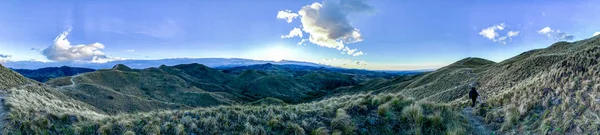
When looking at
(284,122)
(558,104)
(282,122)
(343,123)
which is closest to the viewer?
(343,123)

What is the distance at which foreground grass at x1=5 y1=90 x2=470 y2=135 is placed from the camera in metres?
10.6

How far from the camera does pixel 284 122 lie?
11.1 m

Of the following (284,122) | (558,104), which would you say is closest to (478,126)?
(558,104)

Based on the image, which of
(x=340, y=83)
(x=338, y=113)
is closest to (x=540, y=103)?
(x=338, y=113)

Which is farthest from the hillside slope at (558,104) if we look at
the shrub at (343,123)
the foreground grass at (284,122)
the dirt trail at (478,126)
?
the shrub at (343,123)

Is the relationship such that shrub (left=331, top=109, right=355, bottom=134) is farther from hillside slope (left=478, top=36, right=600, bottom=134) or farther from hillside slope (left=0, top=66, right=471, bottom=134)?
hillside slope (left=478, top=36, right=600, bottom=134)

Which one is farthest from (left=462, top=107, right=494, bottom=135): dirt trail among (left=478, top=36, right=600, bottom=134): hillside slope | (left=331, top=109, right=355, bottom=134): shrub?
(left=331, top=109, right=355, bottom=134): shrub

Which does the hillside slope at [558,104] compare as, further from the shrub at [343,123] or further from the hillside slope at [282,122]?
the shrub at [343,123]

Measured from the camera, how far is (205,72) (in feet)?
496

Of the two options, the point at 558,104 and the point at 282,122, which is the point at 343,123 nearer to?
the point at 282,122

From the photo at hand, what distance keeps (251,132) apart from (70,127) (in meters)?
7.25

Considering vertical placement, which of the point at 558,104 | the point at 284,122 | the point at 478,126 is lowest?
the point at 478,126

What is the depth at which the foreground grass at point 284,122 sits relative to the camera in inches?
416

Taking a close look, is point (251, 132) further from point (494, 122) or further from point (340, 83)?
point (340, 83)
